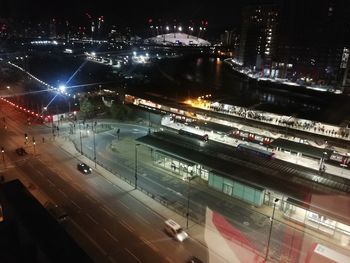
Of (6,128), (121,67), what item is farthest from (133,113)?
(121,67)

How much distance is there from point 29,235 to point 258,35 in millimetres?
103889

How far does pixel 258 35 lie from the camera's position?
102 meters

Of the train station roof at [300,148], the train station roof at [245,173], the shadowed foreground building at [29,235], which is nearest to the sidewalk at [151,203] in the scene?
the train station roof at [245,173]

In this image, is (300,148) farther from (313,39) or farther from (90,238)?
(313,39)

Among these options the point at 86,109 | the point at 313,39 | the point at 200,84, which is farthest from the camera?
the point at 313,39

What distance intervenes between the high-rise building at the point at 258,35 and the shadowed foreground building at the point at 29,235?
292ft

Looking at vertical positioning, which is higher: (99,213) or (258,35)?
(258,35)

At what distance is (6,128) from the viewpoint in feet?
112

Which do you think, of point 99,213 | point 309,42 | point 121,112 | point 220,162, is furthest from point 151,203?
point 309,42

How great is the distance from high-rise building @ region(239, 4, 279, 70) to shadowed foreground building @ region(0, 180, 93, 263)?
89.1 meters

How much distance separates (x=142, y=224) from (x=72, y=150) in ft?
44.5

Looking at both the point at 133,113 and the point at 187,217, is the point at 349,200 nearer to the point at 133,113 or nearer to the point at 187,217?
the point at 187,217

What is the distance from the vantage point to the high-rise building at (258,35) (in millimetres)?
96125

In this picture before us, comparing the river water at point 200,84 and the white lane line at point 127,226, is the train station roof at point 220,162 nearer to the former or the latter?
the white lane line at point 127,226
